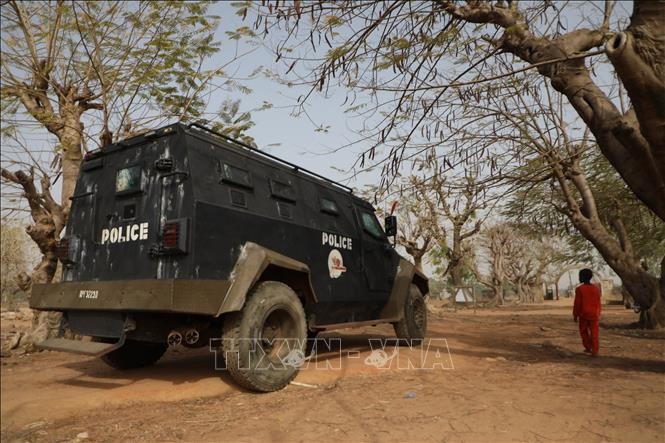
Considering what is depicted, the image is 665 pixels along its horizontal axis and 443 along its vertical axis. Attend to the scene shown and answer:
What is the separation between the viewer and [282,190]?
5.27 metres

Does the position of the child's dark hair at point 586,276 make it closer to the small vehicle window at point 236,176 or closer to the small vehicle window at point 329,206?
the small vehicle window at point 329,206

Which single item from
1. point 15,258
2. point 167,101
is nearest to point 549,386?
point 167,101

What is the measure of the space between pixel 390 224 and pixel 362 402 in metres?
3.95

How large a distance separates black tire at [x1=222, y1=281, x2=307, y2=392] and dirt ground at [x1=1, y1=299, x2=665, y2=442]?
0.18 meters

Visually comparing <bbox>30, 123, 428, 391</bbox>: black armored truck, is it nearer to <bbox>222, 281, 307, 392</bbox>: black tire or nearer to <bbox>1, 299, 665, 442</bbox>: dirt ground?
<bbox>222, 281, 307, 392</bbox>: black tire

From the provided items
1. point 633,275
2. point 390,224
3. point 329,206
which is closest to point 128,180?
point 329,206

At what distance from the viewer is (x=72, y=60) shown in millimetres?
8055

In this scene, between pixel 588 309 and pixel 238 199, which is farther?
pixel 588 309

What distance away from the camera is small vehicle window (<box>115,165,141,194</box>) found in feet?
14.4

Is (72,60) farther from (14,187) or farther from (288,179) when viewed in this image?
(288,179)

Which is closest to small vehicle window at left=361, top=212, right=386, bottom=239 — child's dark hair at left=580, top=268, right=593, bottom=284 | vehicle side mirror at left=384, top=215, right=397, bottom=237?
vehicle side mirror at left=384, top=215, right=397, bottom=237

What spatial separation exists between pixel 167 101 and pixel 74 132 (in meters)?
1.98

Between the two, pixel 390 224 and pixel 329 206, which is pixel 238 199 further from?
pixel 390 224

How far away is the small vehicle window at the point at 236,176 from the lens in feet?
14.7
